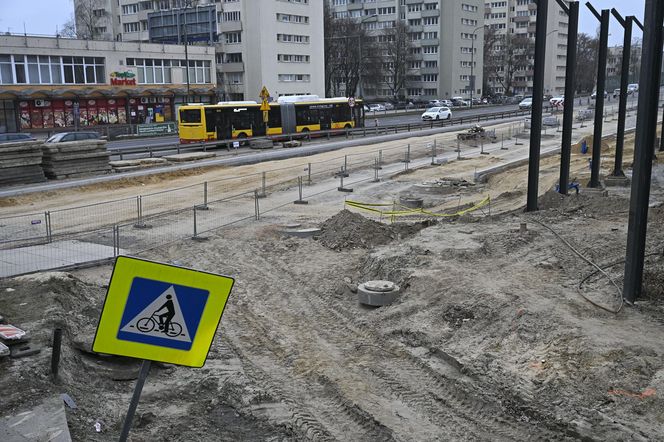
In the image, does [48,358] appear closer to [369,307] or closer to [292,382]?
[292,382]

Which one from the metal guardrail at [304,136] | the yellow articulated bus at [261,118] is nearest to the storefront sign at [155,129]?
the metal guardrail at [304,136]

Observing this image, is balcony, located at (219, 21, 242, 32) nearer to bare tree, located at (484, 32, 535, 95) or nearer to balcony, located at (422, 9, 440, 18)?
balcony, located at (422, 9, 440, 18)

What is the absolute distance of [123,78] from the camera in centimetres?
6525

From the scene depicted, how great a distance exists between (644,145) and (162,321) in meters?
9.83

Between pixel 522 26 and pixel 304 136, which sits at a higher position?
pixel 522 26

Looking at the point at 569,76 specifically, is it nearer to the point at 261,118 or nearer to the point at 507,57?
the point at 261,118

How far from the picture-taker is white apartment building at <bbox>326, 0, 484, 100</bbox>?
124 metres

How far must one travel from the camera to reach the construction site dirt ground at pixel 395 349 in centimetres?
752

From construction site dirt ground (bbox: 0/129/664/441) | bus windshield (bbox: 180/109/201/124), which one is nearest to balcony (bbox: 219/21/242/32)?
bus windshield (bbox: 180/109/201/124)

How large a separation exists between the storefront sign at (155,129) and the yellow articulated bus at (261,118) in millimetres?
13320

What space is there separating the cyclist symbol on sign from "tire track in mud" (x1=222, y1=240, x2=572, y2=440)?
4.06 m

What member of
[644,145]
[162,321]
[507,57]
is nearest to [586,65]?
[507,57]

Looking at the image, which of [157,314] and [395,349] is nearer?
[157,314]

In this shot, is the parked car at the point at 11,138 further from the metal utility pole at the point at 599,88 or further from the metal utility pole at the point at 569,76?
the metal utility pole at the point at 599,88
